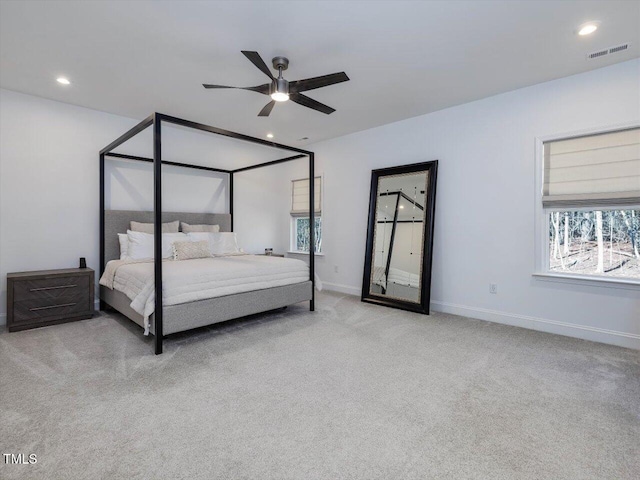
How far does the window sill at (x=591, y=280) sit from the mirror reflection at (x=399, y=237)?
140 centimetres

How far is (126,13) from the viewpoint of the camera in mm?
2377

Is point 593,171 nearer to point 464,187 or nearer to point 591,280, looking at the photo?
point 591,280

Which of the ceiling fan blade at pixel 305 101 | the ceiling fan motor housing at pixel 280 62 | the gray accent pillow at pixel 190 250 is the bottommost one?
the gray accent pillow at pixel 190 250

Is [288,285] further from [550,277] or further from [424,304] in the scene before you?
[550,277]

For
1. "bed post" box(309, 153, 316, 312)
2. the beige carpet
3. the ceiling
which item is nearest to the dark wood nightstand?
the beige carpet

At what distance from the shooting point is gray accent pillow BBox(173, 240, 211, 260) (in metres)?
4.29

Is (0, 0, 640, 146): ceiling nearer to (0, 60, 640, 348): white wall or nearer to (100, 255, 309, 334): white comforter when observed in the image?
(0, 60, 640, 348): white wall

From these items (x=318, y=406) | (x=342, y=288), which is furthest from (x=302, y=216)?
(x=318, y=406)

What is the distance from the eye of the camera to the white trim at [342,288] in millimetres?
5331

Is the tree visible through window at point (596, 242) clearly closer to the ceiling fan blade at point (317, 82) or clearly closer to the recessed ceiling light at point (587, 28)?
the recessed ceiling light at point (587, 28)

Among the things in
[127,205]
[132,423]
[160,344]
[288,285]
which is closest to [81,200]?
[127,205]

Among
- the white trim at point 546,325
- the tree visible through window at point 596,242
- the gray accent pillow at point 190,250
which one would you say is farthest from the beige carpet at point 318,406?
the gray accent pillow at point 190,250

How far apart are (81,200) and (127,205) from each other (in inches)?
21.4

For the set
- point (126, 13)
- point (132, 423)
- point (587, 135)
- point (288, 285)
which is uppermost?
point (126, 13)
